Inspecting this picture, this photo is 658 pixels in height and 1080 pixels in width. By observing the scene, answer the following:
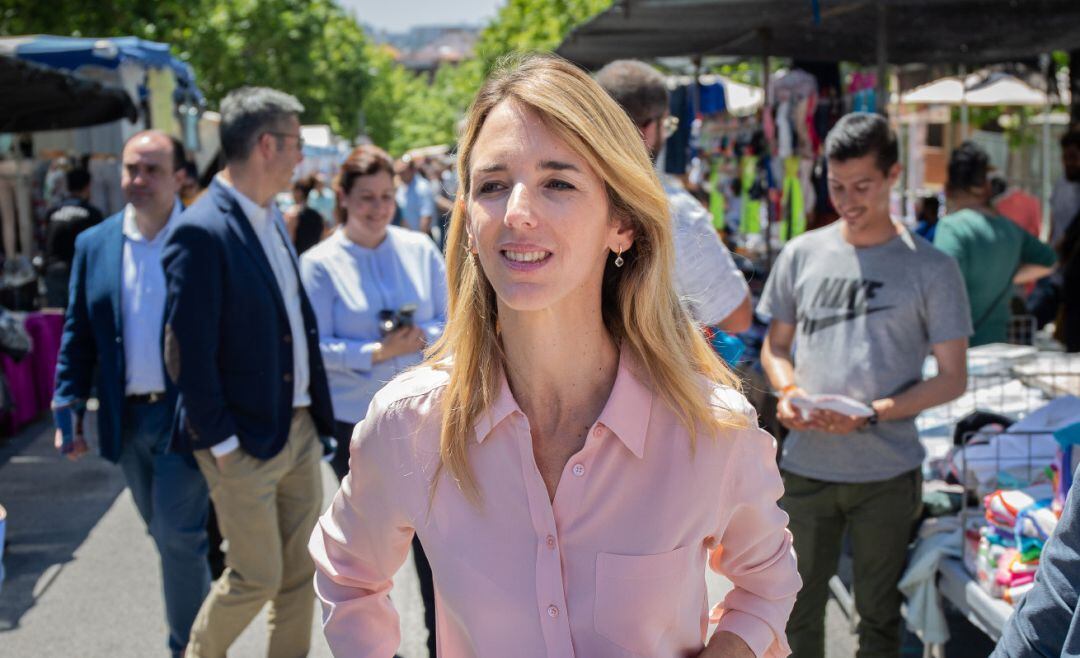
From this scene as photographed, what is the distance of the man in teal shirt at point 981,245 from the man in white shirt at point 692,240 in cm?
254

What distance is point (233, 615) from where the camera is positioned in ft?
13.6

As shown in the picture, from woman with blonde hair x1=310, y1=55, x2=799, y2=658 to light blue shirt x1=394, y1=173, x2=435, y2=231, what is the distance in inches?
586

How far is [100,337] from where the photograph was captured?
4641 mm

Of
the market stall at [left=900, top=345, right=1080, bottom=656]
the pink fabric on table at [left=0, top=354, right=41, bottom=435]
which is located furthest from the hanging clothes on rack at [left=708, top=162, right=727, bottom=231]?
the pink fabric on table at [left=0, top=354, right=41, bottom=435]

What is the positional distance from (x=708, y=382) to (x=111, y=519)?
608 cm

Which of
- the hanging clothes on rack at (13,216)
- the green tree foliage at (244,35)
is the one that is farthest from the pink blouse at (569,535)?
the green tree foliage at (244,35)

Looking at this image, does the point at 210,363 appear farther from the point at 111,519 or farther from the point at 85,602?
the point at 111,519

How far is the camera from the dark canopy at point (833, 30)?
687cm

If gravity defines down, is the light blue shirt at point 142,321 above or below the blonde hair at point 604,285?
below

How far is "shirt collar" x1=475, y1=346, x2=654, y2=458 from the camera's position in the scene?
1976 mm

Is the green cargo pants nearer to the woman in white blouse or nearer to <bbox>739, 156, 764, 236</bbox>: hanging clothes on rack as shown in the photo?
the woman in white blouse

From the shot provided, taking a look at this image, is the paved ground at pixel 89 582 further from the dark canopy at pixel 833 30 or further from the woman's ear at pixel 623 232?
the dark canopy at pixel 833 30

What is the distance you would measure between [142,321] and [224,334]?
782mm

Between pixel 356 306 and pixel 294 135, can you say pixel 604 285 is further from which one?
pixel 356 306
